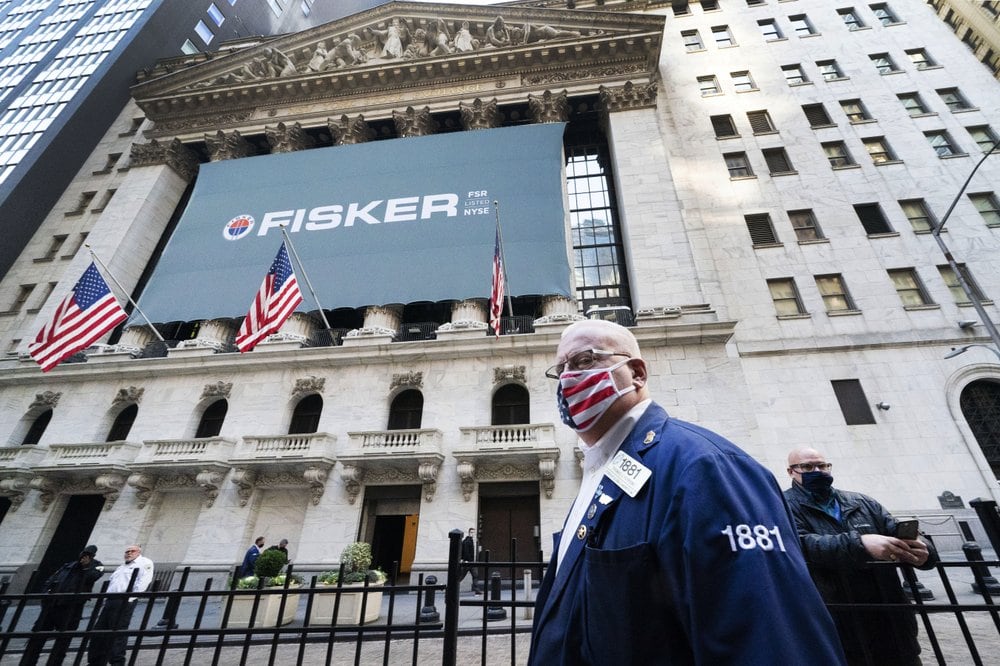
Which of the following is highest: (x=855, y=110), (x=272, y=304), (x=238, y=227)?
(x=855, y=110)

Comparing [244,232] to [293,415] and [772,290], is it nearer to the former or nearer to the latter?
[293,415]

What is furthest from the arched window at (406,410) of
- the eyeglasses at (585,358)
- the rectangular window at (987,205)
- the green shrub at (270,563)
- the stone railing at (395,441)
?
the rectangular window at (987,205)

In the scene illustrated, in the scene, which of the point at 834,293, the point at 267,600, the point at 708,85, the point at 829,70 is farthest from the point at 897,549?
the point at 829,70

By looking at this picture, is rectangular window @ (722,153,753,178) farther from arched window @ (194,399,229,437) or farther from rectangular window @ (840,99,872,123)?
arched window @ (194,399,229,437)

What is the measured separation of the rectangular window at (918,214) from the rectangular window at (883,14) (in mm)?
13767

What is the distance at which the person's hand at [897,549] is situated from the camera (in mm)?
2428

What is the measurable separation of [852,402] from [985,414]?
4362mm

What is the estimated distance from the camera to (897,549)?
2.47 meters

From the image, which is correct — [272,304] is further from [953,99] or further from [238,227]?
[953,99]

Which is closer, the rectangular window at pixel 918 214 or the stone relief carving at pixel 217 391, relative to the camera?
the stone relief carving at pixel 217 391

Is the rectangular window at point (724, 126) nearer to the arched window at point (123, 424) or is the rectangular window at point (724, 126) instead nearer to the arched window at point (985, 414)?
the arched window at point (985, 414)

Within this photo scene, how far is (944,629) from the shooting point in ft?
23.1

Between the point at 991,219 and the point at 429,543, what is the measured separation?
27.0 metres

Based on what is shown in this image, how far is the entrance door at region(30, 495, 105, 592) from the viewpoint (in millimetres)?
16516
